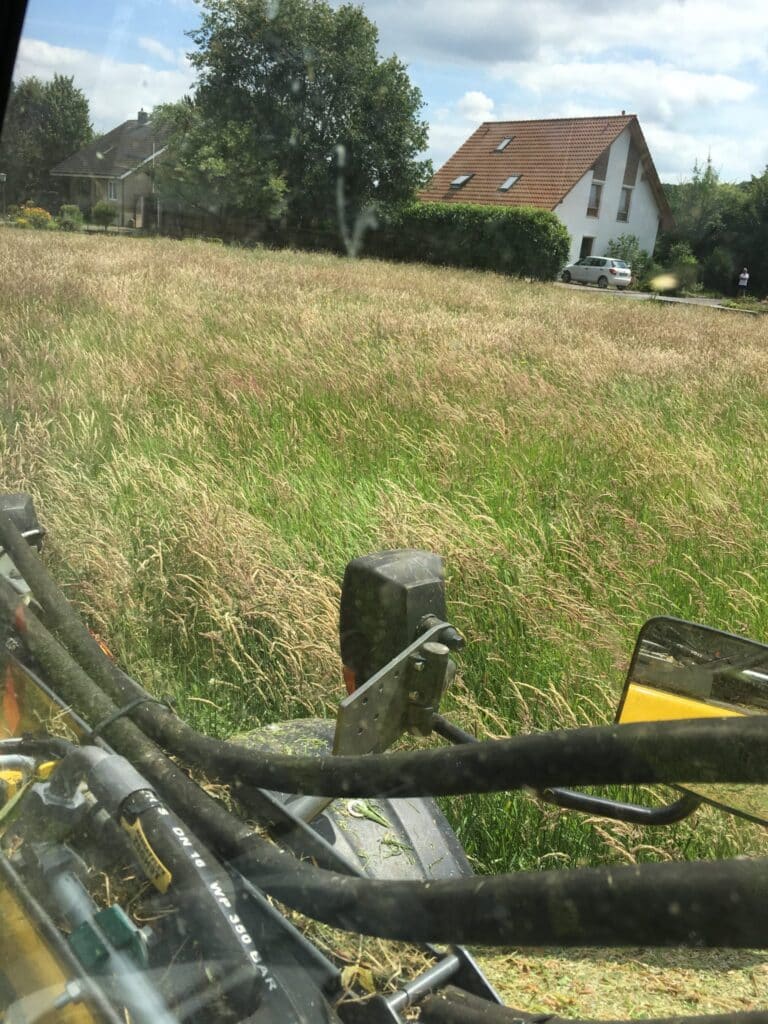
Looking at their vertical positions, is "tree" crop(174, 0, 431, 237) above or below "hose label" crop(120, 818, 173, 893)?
above

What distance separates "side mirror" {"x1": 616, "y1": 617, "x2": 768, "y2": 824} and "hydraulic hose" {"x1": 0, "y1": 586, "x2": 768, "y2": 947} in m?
0.46

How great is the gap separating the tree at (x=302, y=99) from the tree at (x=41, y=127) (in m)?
0.41

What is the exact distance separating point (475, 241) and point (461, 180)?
10.4 m

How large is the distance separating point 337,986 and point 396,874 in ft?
1.44

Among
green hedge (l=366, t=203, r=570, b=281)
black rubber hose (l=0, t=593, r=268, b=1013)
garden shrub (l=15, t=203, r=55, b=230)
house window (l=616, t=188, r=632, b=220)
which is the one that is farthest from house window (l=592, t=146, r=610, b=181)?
green hedge (l=366, t=203, r=570, b=281)

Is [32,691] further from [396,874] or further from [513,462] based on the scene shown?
[513,462]

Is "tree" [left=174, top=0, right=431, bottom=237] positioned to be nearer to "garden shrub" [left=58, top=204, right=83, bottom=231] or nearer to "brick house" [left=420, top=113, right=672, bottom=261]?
"brick house" [left=420, top=113, right=672, bottom=261]

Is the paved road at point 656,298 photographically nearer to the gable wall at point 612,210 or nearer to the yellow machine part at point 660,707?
the gable wall at point 612,210

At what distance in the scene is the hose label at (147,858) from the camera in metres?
1.08

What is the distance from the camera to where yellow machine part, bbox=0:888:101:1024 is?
938 millimetres

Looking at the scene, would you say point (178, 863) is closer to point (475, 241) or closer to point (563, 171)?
point (563, 171)

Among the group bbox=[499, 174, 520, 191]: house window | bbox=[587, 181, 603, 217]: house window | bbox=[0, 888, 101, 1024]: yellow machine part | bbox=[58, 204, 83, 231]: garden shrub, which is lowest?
bbox=[0, 888, 101, 1024]: yellow machine part

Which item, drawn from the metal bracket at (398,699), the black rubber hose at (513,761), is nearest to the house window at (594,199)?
the metal bracket at (398,699)

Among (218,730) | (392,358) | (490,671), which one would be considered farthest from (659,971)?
(392,358)
